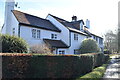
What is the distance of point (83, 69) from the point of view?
11406 mm

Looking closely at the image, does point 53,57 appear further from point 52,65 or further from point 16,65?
point 16,65

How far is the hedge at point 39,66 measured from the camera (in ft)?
20.5

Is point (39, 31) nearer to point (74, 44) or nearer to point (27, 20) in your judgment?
point (27, 20)

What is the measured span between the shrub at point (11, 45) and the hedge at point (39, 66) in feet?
14.1

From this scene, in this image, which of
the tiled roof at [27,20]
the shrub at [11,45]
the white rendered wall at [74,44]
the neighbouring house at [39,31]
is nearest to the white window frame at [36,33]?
the neighbouring house at [39,31]

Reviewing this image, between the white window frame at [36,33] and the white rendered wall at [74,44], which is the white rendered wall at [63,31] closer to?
→ the white rendered wall at [74,44]

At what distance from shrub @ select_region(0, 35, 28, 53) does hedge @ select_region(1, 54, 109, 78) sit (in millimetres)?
4295

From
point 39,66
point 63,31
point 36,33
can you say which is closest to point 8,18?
point 36,33

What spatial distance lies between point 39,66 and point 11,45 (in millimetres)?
4674

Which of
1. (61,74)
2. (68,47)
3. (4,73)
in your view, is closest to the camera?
(4,73)

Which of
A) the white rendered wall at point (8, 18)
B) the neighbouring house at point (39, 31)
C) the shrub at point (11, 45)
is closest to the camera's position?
the shrub at point (11, 45)

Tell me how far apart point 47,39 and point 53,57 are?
1258 centimetres

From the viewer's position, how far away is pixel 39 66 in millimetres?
7246

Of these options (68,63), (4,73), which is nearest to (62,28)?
(68,63)
